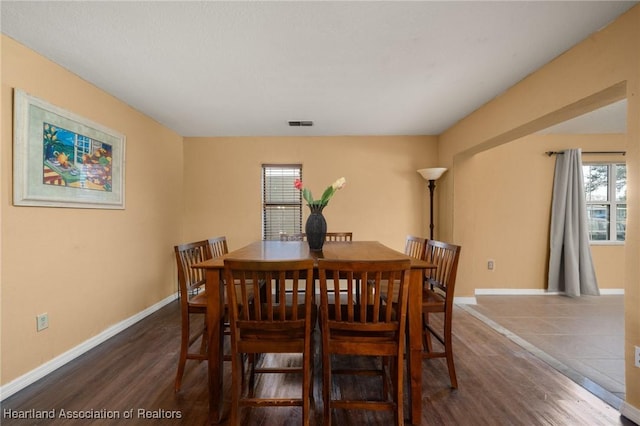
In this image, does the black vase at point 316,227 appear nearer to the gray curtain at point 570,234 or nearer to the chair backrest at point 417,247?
the chair backrest at point 417,247

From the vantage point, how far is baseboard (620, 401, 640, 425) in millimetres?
1502

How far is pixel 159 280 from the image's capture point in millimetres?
3436

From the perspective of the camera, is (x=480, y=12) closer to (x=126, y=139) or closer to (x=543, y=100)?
(x=543, y=100)

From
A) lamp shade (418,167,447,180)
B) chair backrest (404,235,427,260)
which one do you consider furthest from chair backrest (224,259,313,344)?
lamp shade (418,167,447,180)

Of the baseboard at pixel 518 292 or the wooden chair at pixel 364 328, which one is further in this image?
the baseboard at pixel 518 292

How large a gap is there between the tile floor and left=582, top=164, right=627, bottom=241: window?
984 millimetres

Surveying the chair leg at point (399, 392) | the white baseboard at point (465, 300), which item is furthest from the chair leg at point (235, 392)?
the white baseboard at point (465, 300)

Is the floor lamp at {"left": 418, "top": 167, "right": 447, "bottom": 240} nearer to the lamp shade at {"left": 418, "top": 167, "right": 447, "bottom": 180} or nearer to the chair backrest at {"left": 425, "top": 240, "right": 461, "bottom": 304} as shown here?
the lamp shade at {"left": 418, "top": 167, "right": 447, "bottom": 180}

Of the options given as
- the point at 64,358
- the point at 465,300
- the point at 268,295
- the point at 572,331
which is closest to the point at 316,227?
the point at 268,295

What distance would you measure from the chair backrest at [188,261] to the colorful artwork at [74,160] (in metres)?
1.16

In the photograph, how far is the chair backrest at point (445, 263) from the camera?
1808 millimetres

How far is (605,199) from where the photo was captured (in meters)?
4.12

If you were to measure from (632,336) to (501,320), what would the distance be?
5.27 feet

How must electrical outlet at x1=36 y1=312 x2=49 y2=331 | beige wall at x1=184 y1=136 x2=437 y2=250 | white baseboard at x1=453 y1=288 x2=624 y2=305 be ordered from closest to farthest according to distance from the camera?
1. electrical outlet at x1=36 y1=312 x2=49 y2=331
2. white baseboard at x1=453 y1=288 x2=624 y2=305
3. beige wall at x1=184 y1=136 x2=437 y2=250
